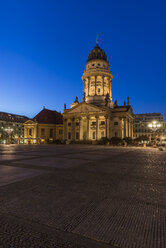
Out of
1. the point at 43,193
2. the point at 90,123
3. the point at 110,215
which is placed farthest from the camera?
the point at 90,123

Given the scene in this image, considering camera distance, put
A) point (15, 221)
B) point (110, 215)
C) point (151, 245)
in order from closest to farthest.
Result: point (151, 245) → point (15, 221) → point (110, 215)

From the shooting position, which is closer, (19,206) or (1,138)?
(19,206)

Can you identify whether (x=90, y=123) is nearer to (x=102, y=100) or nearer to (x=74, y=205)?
(x=102, y=100)

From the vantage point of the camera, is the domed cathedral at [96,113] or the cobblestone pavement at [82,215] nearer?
the cobblestone pavement at [82,215]

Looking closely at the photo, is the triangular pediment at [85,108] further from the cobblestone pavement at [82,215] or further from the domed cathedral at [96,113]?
the cobblestone pavement at [82,215]

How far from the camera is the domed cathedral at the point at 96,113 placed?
6394cm

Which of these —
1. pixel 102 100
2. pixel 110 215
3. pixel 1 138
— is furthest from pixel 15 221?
pixel 1 138

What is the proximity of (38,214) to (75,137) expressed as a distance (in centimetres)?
6450

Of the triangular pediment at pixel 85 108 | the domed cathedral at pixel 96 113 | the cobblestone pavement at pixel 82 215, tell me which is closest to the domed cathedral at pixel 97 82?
the domed cathedral at pixel 96 113

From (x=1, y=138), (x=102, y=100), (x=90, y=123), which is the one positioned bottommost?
(x=1, y=138)

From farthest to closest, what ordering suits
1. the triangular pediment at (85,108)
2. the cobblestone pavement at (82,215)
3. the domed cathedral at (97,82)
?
the domed cathedral at (97,82) < the triangular pediment at (85,108) < the cobblestone pavement at (82,215)

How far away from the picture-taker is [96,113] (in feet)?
209

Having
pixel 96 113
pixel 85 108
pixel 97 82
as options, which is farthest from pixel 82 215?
pixel 97 82

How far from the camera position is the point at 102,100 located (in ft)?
235
